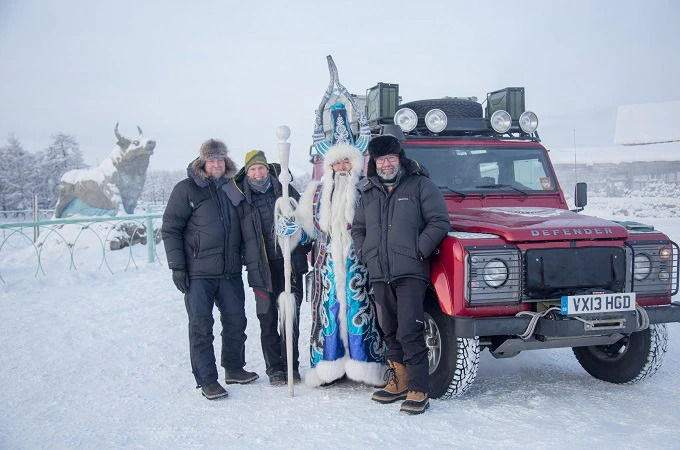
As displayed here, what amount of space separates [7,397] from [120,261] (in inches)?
319

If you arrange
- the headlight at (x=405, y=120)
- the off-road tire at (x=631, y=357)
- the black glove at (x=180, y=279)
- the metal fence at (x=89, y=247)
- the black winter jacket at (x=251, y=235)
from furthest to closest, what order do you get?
the metal fence at (x=89, y=247)
the headlight at (x=405, y=120)
the black winter jacket at (x=251, y=235)
the black glove at (x=180, y=279)
the off-road tire at (x=631, y=357)

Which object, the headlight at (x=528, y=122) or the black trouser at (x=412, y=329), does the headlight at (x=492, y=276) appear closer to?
the black trouser at (x=412, y=329)

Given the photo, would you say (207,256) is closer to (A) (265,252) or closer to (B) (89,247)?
(A) (265,252)

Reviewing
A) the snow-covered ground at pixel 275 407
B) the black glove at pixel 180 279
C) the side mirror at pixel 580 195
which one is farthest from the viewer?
the side mirror at pixel 580 195

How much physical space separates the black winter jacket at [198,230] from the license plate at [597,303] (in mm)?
2553

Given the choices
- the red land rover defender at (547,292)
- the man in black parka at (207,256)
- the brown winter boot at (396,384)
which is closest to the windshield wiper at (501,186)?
the red land rover defender at (547,292)

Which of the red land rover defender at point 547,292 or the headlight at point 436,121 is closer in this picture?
the red land rover defender at point 547,292

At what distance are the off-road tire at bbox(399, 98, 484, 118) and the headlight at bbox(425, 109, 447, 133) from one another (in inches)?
23.4

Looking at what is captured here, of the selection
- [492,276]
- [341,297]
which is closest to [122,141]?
[341,297]

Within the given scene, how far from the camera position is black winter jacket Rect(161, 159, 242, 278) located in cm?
416

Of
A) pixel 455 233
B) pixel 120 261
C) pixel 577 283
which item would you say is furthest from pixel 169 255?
pixel 120 261

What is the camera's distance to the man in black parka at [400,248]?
367 cm

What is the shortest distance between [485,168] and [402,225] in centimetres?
166

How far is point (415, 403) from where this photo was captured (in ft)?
11.8
